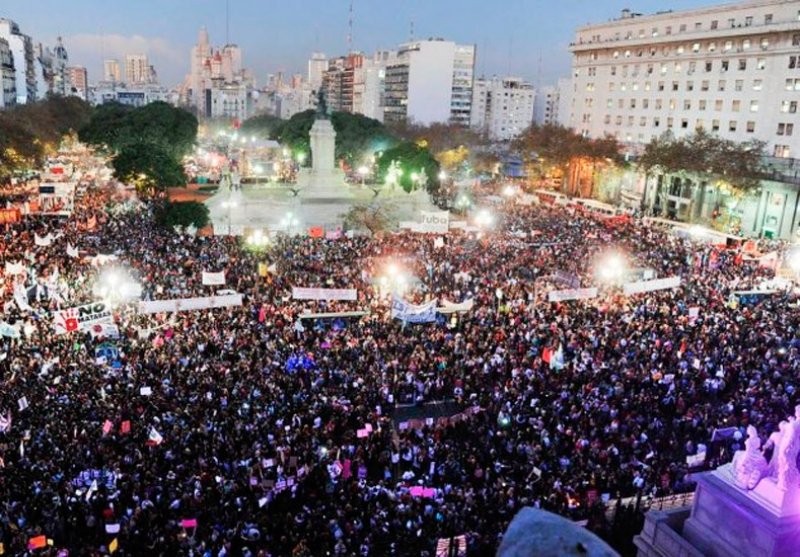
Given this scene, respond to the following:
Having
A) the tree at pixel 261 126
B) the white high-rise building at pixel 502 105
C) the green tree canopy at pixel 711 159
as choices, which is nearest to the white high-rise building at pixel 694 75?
the green tree canopy at pixel 711 159

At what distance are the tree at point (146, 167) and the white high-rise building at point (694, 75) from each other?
163 ft

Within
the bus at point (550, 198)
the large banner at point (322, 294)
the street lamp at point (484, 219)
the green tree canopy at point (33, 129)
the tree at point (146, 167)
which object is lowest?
the large banner at point (322, 294)

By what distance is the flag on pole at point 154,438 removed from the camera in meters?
15.1

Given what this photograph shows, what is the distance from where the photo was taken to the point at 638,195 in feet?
231

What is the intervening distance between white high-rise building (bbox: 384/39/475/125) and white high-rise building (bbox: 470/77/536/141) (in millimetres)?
16233

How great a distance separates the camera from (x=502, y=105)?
563 feet

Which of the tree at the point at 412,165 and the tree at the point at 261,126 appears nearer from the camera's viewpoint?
the tree at the point at 412,165

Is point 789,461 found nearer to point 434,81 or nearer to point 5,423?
point 5,423

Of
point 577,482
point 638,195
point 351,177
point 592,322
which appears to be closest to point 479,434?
point 577,482

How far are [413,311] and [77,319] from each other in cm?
1089

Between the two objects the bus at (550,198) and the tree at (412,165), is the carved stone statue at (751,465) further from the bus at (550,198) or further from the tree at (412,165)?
the bus at (550,198)

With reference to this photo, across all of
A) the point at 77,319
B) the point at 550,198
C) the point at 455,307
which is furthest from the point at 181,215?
the point at 550,198

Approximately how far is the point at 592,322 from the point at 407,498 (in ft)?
45.7

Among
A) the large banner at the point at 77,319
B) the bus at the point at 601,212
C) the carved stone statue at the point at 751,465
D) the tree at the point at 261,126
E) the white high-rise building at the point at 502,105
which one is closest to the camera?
the carved stone statue at the point at 751,465
